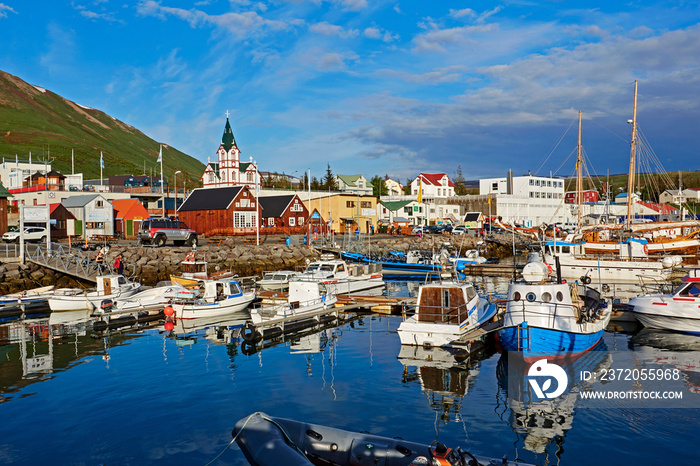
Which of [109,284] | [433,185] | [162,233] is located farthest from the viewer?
[433,185]

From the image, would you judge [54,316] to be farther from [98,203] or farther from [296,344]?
[98,203]

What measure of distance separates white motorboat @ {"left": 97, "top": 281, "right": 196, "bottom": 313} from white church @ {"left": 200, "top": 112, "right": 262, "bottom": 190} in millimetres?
90148

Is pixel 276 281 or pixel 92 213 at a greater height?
pixel 92 213

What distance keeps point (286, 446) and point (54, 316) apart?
2599 centimetres

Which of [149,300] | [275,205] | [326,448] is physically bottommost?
[326,448]

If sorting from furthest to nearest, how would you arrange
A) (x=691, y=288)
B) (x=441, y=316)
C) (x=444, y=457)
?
(x=691, y=288)
(x=441, y=316)
(x=444, y=457)

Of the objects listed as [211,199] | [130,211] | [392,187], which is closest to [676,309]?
[211,199]

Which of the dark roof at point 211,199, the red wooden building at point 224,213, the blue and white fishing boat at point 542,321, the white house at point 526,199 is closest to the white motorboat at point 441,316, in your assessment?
the blue and white fishing boat at point 542,321

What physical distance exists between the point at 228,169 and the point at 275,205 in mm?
43024

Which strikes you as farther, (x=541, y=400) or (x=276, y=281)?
(x=276, y=281)

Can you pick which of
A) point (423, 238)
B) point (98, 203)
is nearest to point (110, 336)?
point (98, 203)

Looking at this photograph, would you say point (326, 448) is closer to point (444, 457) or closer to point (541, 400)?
point (444, 457)

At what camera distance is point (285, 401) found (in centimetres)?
1669

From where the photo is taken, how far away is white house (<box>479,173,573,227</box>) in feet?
341
